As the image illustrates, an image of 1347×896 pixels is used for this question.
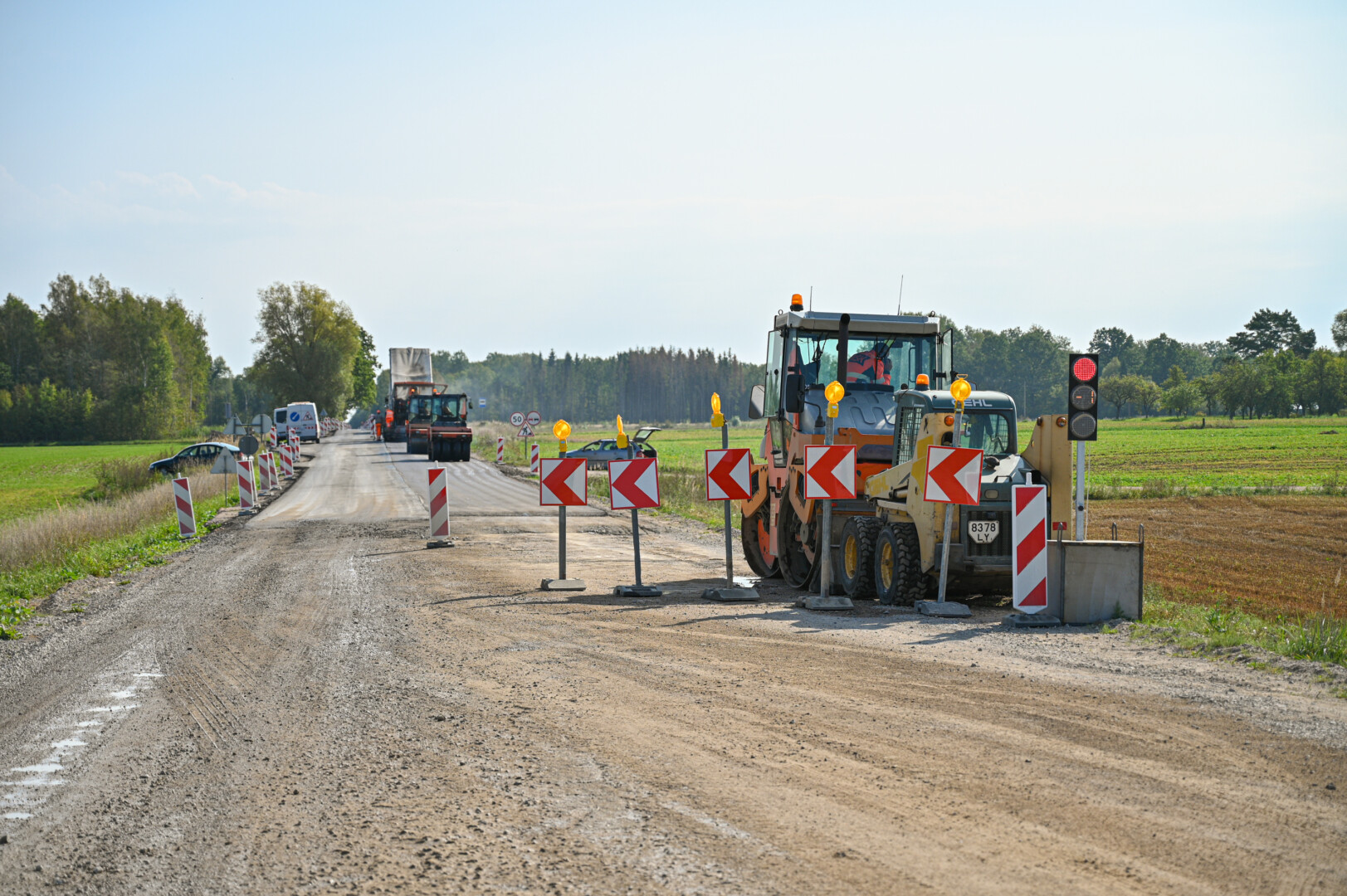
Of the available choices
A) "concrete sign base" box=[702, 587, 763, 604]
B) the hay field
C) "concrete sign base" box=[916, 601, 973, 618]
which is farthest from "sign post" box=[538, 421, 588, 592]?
the hay field

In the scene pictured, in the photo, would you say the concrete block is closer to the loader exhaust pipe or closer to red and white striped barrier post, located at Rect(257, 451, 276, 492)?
the loader exhaust pipe

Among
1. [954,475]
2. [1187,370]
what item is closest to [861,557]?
[954,475]

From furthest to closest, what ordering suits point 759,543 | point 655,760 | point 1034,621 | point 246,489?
point 246,489
point 759,543
point 1034,621
point 655,760

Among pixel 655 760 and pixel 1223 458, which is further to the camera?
pixel 1223 458

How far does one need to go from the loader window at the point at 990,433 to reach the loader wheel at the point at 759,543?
3.68 m

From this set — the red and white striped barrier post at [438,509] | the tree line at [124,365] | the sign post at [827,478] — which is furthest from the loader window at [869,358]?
the tree line at [124,365]

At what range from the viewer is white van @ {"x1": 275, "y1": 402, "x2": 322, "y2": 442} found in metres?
72.3

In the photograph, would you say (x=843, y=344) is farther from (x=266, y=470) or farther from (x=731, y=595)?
(x=266, y=470)

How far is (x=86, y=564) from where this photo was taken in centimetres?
1609

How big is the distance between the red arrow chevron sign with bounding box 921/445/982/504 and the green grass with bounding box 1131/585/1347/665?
2051 mm

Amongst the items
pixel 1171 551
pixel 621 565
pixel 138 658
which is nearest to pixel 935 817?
pixel 138 658

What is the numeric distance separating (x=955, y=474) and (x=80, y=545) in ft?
52.1

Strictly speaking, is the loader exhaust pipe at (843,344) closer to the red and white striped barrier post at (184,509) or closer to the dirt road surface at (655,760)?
the dirt road surface at (655,760)

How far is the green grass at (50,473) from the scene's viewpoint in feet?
130
